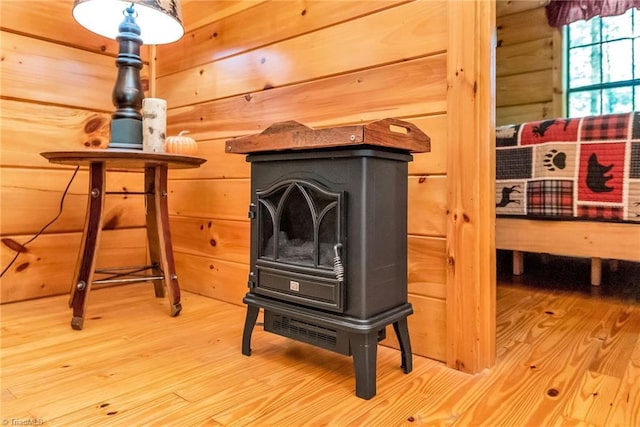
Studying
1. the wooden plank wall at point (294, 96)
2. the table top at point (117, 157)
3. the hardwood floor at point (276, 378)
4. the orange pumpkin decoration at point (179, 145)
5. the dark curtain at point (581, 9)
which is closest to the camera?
the hardwood floor at point (276, 378)

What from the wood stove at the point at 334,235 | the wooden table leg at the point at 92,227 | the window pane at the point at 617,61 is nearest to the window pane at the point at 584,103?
the window pane at the point at 617,61

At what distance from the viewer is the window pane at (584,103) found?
370cm

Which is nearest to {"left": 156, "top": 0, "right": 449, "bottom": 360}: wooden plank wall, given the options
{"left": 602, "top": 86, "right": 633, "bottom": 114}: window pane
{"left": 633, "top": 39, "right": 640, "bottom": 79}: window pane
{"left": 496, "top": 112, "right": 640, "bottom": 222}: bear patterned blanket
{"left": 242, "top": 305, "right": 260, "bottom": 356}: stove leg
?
{"left": 242, "top": 305, "right": 260, "bottom": 356}: stove leg

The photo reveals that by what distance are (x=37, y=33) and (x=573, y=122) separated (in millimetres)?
2478

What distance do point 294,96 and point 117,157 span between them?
657 millimetres

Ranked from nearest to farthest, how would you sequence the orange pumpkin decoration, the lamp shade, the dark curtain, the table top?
1. the table top
2. the lamp shade
3. the orange pumpkin decoration
4. the dark curtain

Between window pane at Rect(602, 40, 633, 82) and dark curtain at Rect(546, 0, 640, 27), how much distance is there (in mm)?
346

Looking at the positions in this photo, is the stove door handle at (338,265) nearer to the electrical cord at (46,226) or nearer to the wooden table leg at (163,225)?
the wooden table leg at (163,225)

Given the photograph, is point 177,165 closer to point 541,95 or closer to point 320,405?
point 320,405

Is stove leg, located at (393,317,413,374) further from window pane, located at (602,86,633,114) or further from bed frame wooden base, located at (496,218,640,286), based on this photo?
window pane, located at (602,86,633,114)

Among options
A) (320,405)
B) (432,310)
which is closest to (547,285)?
(432,310)

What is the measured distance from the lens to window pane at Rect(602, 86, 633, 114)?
11.8ft

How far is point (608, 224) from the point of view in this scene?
1930mm

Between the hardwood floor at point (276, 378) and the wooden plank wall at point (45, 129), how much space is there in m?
0.33
